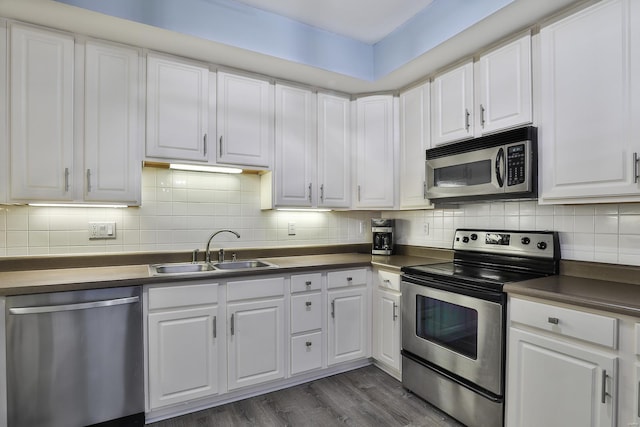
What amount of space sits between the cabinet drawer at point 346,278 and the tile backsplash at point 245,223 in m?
0.61

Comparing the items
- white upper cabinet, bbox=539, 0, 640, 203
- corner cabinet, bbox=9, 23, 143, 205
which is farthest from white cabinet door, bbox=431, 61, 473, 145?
corner cabinet, bbox=9, 23, 143, 205

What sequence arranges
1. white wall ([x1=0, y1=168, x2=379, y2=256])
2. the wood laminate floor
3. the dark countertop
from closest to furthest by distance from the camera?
the dark countertop < the wood laminate floor < white wall ([x1=0, y1=168, x2=379, y2=256])

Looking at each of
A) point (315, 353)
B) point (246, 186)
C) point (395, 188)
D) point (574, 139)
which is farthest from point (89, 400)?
point (574, 139)

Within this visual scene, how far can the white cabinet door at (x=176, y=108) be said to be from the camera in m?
2.23

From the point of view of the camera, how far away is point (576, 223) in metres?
1.99

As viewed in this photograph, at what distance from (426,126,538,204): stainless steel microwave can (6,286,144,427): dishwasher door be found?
6.88 feet

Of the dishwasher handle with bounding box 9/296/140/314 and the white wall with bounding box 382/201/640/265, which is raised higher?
the white wall with bounding box 382/201/640/265

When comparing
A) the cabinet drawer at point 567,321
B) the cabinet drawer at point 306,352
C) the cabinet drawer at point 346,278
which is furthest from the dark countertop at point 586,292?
the cabinet drawer at point 306,352

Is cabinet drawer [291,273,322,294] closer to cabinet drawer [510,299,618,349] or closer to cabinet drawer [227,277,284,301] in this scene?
cabinet drawer [227,277,284,301]

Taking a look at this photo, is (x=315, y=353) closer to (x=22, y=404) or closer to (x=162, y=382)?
(x=162, y=382)

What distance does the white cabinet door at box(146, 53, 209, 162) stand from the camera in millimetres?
2230

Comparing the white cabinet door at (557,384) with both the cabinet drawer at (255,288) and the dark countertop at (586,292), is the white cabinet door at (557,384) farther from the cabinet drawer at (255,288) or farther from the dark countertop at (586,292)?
the cabinet drawer at (255,288)

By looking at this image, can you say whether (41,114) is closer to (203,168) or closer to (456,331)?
(203,168)

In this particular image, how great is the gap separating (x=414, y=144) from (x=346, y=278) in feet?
3.95
